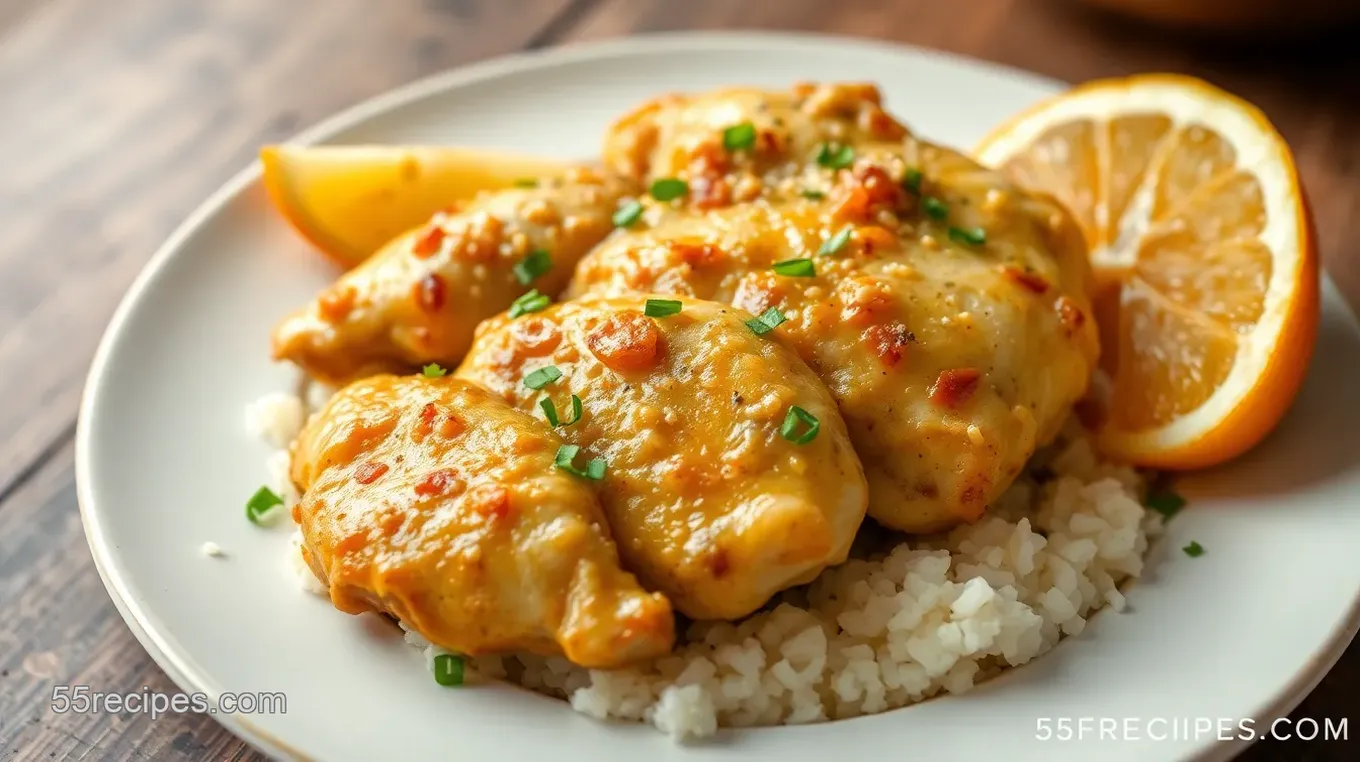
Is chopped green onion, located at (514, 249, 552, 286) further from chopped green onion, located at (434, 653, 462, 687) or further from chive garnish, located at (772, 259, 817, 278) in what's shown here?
chopped green onion, located at (434, 653, 462, 687)

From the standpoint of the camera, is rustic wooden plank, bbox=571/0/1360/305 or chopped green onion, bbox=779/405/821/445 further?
rustic wooden plank, bbox=571/0/1360/305

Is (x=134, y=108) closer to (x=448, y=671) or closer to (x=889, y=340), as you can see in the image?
(x=448, y=671)

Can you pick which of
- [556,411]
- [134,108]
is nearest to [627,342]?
[556,411]

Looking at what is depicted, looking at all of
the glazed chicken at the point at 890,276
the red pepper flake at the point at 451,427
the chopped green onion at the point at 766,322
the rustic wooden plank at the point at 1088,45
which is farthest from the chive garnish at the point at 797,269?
the rustic wooden plank at the point at 1088,45

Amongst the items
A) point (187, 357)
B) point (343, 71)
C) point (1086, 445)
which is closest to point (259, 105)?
point (343, 71)

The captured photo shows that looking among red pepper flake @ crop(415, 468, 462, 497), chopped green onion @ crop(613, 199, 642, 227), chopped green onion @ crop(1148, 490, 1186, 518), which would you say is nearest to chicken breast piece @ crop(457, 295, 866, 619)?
red pepper flake @ crop(415, 468, 462, 497)
